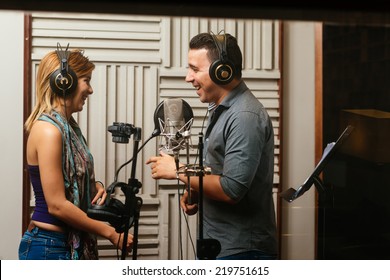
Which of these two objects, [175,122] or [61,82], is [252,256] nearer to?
[175,122]

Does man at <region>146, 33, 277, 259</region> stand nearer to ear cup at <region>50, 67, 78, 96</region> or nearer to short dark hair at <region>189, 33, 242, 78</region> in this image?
short dark hair at <region>189, 33, 242, 78</region>

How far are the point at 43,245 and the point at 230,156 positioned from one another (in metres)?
0.55

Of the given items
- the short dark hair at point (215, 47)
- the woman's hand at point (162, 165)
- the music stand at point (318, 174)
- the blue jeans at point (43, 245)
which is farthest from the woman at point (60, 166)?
the music stand at point (318, 174)

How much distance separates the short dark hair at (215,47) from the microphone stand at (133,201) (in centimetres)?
28

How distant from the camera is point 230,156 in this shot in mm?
1957

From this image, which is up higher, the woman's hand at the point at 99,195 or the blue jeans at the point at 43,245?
the woman's hand at the point at 99,195

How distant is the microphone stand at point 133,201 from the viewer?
6.49 ft

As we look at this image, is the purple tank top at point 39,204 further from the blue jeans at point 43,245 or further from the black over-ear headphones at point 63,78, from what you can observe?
the black over-ear headphones at point 63,78

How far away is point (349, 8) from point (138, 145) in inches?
25.6

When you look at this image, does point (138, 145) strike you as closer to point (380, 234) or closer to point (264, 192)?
point (264, 192)

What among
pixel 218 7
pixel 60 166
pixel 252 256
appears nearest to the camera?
pixel 218 7

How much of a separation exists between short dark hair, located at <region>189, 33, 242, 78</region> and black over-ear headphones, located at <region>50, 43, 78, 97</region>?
33 centimetres

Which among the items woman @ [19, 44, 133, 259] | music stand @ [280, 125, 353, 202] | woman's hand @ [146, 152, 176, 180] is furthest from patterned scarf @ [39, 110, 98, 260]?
music stand @ [280, 125, 353, 202]

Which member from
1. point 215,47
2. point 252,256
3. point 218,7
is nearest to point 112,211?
point 252,256
